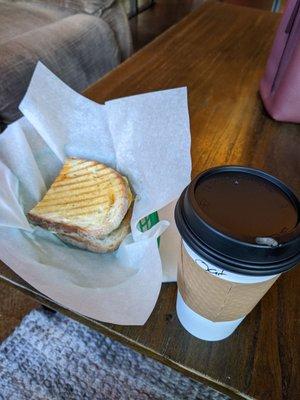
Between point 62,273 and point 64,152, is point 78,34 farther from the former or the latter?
point 62,273

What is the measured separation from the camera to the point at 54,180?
0.45 meters

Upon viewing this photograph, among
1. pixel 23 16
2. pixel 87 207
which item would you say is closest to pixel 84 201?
pixel 87 207

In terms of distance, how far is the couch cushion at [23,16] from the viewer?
1169 millimetres

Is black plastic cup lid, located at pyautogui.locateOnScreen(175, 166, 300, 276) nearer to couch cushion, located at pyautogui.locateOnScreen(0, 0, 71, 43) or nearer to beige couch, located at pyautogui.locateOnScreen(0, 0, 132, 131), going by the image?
beige couch, located at pyautogui.locateOnScreen(0, 0, 132, 131)

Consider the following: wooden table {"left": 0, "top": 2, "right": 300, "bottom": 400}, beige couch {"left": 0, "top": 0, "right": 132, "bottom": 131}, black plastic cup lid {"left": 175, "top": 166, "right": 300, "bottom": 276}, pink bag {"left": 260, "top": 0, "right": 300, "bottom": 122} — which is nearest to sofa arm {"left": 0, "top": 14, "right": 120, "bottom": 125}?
beige couch {"left": 0, "top": 0, "right": 132, "bottom": 131}

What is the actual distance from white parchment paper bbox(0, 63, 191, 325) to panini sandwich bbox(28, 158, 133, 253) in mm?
13

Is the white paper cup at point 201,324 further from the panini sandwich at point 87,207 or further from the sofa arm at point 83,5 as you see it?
the sofa arm at point 83,5

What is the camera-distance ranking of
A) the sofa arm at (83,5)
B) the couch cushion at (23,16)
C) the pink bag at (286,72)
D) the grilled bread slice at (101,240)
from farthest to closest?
the sofa arm at (83,5)
the couch cushion at (23,16)
the pink bag at (286,72)
the grilled bread slice at (101,240)

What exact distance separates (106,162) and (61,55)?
31.4 inches

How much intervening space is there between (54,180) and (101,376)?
448mm

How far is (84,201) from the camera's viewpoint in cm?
42

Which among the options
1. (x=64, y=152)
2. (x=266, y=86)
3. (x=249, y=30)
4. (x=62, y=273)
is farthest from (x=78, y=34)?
(x=62, y=273)

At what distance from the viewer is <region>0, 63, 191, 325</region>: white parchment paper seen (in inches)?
12.9

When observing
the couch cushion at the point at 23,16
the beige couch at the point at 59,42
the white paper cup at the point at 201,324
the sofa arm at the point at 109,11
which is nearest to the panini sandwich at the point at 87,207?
the white paper cup at the point at 201,324
